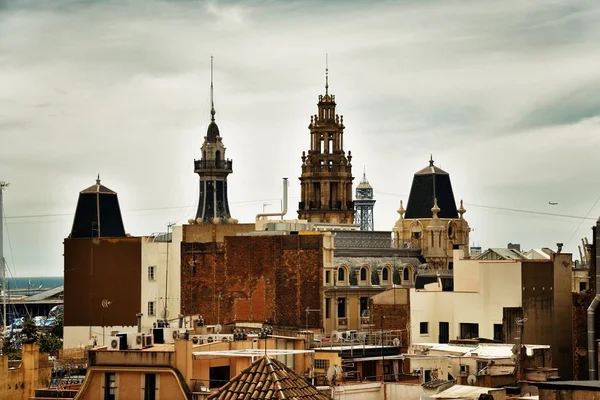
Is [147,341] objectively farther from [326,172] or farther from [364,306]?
[326,172]

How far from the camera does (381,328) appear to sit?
289ft

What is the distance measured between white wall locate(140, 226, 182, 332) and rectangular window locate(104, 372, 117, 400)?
201 ft

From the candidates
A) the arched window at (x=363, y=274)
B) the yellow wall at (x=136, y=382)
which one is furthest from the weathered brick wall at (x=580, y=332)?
the yellow wall at (x=136, y=382)

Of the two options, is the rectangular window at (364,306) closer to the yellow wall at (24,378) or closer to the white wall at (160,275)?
the white wall at (160,275)

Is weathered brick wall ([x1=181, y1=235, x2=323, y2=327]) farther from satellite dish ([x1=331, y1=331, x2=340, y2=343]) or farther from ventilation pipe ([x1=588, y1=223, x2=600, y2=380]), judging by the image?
ventilation pipe ([x1=588, y1=223, x2=600, y2=380])

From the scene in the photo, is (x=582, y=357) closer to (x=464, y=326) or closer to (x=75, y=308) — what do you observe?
(x=464, y=326)

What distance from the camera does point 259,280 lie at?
105 metres

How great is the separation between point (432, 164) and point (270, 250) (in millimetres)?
22206

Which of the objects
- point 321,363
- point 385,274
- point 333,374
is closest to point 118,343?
point 333,374

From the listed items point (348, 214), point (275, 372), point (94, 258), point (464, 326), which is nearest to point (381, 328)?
point (464, 326)

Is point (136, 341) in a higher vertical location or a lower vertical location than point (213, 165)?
lower

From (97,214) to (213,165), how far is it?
11427 millimetres

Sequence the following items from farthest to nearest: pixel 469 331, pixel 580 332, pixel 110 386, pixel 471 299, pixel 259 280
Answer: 1. pixel 259 280
2. pixel 471 299
3. pixel 469 331
4. pixel 580 332
5. pixel 110 386

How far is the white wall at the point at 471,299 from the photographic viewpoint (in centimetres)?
8394
